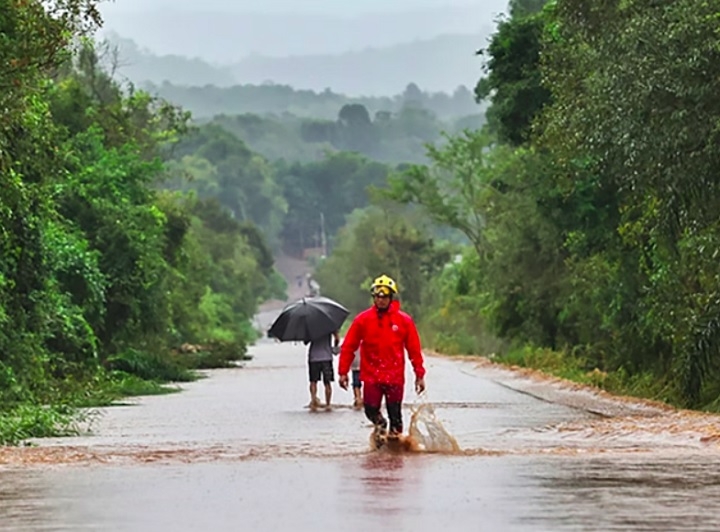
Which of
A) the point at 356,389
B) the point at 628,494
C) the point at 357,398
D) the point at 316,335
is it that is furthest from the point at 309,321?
the point at 628,494

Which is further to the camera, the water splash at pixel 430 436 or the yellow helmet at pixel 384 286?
the yellow helmet at pixel 384 286

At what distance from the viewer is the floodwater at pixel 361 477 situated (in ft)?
40.2

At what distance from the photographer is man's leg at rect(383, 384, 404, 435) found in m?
19.4

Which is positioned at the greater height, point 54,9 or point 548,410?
point 54,9

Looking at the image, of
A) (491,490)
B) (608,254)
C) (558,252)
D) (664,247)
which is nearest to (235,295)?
(558,252)

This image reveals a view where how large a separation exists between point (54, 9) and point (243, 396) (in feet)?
57.0

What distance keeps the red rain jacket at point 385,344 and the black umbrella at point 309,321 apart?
11.3 metres

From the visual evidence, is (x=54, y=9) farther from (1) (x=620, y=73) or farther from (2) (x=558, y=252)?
(2) (x=558, y=252)

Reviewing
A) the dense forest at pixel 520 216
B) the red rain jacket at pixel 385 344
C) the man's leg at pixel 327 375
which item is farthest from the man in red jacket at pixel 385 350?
the man's leg at pixel 327 375

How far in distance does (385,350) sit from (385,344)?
0.22 ft

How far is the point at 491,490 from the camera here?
1413cm

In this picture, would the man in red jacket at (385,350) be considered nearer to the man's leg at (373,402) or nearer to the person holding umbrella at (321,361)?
the man's leg at (373,402)

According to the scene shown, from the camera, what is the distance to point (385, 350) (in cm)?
A: 1931

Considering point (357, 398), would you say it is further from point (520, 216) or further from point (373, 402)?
point (520, 216)
